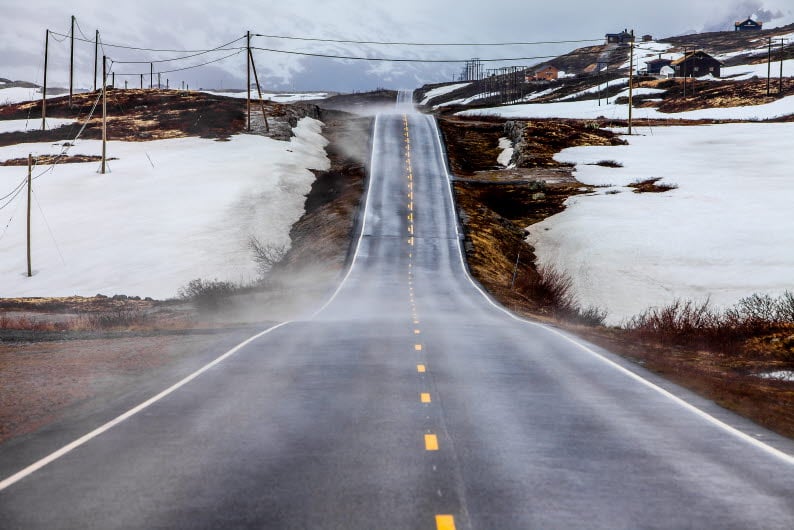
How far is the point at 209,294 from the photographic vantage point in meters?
33.0

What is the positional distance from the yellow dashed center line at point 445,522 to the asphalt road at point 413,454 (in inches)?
1.1

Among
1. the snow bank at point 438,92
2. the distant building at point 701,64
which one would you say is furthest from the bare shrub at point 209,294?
the snow bank at point 438,92

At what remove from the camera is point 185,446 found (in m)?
9.11

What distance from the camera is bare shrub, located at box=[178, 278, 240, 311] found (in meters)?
31.7

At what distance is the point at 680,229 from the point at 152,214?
3621cm

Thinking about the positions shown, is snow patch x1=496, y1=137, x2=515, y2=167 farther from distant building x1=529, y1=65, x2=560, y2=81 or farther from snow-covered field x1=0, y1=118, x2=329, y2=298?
distant building x1=529, y1=65, x2=560, y2=81

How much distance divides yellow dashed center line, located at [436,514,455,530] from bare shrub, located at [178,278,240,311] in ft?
84.8

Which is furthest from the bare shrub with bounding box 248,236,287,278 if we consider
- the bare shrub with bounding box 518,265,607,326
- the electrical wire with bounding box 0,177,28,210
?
the electrical wire with bounding box 0,177,28,210

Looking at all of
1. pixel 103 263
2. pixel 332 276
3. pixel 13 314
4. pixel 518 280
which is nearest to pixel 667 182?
pixel 518 280

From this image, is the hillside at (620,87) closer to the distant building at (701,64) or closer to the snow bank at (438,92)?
the snow bank at (438,92)

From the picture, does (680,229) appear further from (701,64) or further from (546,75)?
(546,75)

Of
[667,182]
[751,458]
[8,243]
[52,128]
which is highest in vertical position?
[52,128]

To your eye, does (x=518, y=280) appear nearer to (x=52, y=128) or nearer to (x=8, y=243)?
(x=8, y=243)

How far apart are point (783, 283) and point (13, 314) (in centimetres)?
3570
